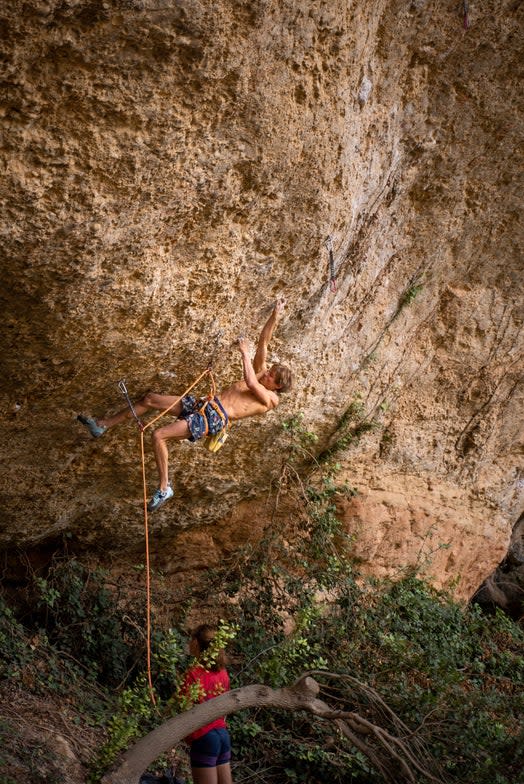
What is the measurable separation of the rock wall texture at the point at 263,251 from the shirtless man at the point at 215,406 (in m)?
0.23

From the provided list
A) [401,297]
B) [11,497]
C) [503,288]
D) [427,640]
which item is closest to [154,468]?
[11,497]

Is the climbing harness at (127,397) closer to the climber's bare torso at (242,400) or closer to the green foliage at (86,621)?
the climber's bare torso at (242,400)

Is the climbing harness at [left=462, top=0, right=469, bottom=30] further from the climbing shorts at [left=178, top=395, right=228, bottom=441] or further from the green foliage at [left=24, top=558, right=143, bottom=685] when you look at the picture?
the green foliage at [left=24, top=558, right=143, bottom=685]

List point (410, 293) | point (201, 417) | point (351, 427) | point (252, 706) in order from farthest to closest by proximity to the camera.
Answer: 1. point (351, 427)
2. point (410, 293)
3. point (201, 417)
4. point (252, 706)

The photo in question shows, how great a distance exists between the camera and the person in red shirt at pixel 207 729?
568cm

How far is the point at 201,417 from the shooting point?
6.16 m

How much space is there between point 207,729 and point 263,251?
11.2 feet

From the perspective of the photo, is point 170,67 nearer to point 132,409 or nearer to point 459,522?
point 132,409

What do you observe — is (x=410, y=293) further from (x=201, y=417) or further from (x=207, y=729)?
(x=207, y=729)

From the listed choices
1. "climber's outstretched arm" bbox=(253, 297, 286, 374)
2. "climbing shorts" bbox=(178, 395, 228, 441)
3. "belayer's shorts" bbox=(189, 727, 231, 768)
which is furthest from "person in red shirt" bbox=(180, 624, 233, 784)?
"climber's outstretched arm" bbox=(253, 297, 286, 374)

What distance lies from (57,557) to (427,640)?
12.8 feet

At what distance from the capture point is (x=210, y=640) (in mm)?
5953

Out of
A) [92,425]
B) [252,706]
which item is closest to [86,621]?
[92,425]

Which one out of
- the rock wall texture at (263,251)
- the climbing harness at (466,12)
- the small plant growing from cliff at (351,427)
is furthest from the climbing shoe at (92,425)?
the climbing harness at (466,12)
